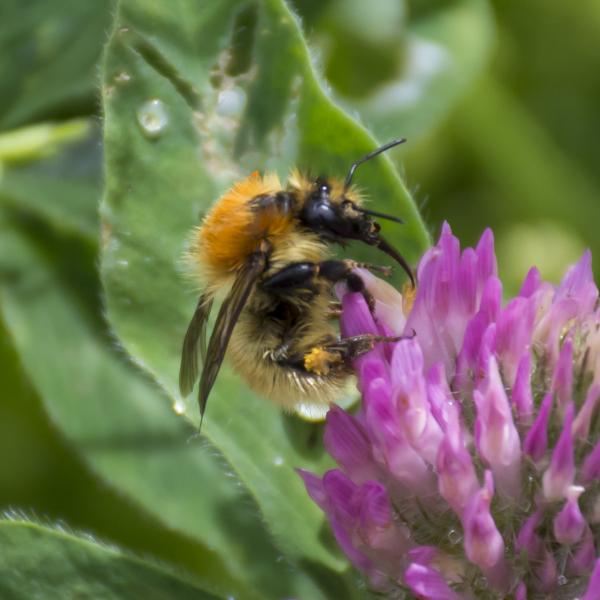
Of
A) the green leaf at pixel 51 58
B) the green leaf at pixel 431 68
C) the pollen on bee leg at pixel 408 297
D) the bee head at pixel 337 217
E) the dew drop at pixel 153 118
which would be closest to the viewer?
the bee head at pixel 337 217

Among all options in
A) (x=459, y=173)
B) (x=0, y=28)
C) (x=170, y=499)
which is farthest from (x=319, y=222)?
(x=459, y=173)

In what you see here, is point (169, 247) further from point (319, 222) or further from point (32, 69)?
point (32, 69)

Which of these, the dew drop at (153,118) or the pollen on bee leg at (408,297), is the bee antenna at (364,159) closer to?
the pollen on bee leg at (408,297)

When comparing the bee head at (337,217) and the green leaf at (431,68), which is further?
the green leaf at (431,68)

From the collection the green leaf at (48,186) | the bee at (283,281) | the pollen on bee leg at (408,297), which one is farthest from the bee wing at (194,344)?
the green leaf at (48,186)

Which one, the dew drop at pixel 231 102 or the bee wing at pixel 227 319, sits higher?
the dew drop at pixel 231 102

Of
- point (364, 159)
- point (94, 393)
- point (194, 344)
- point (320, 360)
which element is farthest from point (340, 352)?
point (94, 393)

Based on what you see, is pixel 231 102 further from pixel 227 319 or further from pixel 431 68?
pixel 431 68
